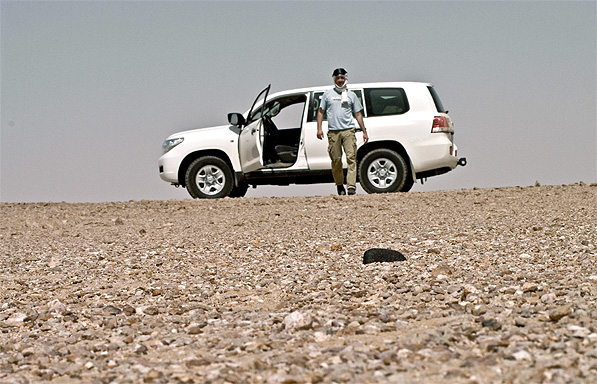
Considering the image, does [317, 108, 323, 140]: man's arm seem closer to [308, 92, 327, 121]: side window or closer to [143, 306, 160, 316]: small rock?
[308, 92, 327, 121]: side window

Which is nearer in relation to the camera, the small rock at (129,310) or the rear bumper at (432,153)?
the small rock at (129,310)

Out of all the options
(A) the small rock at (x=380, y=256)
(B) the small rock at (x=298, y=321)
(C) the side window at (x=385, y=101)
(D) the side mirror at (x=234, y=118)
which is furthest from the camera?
(D) the side mirror at (x=234, y=118)

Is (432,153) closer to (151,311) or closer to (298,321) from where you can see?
(151,311)

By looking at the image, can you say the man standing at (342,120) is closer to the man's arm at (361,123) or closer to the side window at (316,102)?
the man's arm at (361,123)

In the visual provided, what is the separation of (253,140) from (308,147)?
38.7 inches

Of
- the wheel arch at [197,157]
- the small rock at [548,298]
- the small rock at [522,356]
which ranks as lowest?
the small rock at [548,298]

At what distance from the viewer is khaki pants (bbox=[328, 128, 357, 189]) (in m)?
12.1

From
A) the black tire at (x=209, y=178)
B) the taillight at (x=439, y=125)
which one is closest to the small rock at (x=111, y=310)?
the taillight at (x=439, y=125)

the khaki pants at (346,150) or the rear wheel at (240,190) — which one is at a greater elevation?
the khaki pants at (346,150)

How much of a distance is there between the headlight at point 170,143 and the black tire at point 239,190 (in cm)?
133

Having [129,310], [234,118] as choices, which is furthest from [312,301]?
[234,118]

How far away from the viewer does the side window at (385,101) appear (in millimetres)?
12633

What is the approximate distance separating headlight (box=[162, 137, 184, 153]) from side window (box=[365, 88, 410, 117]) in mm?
3555

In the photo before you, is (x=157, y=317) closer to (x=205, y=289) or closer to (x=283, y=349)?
(x=205, y=289)
